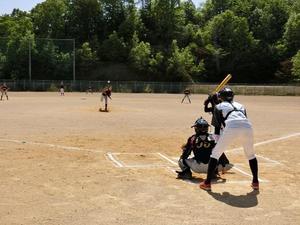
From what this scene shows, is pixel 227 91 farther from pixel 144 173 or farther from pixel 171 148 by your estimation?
pixel 171 148

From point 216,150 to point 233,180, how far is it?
1.13 m

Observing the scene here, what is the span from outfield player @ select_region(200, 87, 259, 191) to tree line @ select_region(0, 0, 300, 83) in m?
65.7

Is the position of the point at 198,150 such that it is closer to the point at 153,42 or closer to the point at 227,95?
the point at 227,95

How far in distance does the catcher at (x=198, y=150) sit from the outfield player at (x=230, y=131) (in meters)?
0.70

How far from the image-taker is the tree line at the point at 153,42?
245 feet

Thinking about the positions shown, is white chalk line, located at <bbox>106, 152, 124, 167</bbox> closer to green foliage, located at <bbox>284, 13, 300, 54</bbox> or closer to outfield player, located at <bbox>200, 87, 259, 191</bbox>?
outfield player, located at <bbox>200, 87, 259, 191</bbox>

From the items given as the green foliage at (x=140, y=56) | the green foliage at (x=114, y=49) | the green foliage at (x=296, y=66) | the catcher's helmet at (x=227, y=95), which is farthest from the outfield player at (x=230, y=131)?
the green foliage at (x=114, y=49)

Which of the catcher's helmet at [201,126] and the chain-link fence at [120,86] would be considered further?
the chain-link fence at [120,86]

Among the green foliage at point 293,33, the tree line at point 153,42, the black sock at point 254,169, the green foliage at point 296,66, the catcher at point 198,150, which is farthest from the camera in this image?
the green foliage at point 293,33

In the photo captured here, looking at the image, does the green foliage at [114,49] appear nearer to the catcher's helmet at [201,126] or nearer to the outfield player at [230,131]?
the catcher's helmet at [201,126]

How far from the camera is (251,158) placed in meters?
8.02

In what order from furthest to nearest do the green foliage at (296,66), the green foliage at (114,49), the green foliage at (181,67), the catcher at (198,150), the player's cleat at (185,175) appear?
the green foliage at (114,49)
the green foliage at (181,67)
the green foliage at (296,66)
the catcher at (198,150)
the player's cleat at (185,175)

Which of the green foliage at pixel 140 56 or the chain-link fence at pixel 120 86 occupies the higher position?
the green foliage at pixel 140 56

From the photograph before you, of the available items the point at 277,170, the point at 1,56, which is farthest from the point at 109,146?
the point at 1,56
